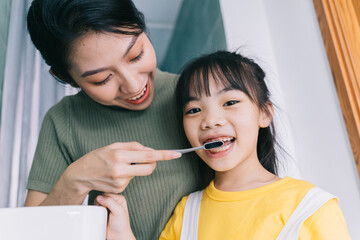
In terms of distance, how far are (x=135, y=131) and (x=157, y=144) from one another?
0.24 feet

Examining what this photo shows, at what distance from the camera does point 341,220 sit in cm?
64

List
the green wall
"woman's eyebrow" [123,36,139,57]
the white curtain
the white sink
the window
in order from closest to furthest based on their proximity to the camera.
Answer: the white sink, "woman's eyebrow" [123,36,139,57], the window, the white curtain, the green wall

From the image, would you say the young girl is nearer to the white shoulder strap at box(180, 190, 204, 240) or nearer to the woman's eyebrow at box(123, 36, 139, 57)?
the white shoulder strap at box(180, 190, 204, 240)

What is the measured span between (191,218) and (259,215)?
178 millimetres

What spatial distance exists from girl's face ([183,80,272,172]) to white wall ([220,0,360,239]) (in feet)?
1.29

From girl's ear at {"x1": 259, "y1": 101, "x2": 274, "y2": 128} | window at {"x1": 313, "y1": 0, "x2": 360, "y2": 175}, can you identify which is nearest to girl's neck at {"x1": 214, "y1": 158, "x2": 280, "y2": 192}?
girl's ear at {"x1": 259, "y1": 101, "x2": 274, "y2": 128}

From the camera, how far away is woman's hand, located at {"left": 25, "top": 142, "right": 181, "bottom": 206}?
2.03 feet

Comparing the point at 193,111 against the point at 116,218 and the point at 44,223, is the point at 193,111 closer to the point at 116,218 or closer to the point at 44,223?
the point at 116,218

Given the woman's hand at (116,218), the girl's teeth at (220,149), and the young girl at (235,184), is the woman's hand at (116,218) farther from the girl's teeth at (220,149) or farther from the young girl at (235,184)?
the girl's teeth at (220,149)

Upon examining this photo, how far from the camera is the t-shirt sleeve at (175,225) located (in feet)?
2.57

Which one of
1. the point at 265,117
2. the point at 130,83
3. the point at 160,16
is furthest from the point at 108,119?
the point at 160,16

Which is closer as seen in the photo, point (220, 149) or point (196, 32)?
point (220, 149)

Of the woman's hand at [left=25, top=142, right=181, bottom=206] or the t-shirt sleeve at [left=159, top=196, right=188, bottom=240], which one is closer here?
the woman's hand at [left=25, top=142, right=181, bottom=206]

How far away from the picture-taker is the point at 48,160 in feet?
2.80
